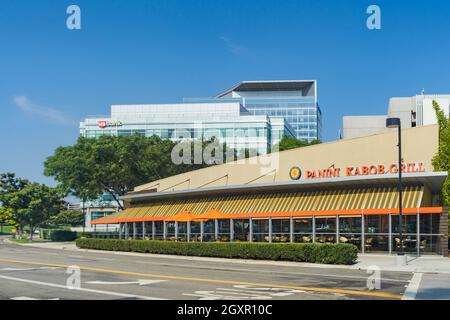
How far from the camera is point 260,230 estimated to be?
47.8m

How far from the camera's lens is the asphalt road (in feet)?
63.6

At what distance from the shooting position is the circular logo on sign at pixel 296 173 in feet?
155

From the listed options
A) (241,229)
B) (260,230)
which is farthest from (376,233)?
(241,229)

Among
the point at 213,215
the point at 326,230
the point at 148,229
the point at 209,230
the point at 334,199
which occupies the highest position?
the point at 334,199

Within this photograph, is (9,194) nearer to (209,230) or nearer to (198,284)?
(209,230)

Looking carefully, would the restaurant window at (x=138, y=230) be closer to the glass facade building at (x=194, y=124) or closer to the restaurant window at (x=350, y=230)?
the restaurant window at (x=350, y=230)

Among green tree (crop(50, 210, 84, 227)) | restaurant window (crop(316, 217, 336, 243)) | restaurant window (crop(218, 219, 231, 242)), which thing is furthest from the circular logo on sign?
green tree (crop(50, 210, 84, 227))

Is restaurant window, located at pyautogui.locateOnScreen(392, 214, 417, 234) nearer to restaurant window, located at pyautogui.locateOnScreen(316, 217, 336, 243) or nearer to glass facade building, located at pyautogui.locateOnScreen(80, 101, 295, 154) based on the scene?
restaurant window, located at pyautogui.locateOnScreen(316, 217, 336, 243)

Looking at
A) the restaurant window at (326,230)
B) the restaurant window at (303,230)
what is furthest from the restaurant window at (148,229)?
the restaurant window at (326,230)

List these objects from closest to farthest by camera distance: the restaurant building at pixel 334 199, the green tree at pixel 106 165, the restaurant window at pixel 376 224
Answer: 1. the restaurant building at pixel 334 199
2. the restaurant window at pixel 376 224
3. the green tree at pixel 106 165

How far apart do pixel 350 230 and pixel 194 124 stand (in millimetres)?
Result: 114696

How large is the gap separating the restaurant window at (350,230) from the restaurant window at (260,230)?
750cm

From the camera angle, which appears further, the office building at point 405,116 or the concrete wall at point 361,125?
the concrete wall at point 361,125
